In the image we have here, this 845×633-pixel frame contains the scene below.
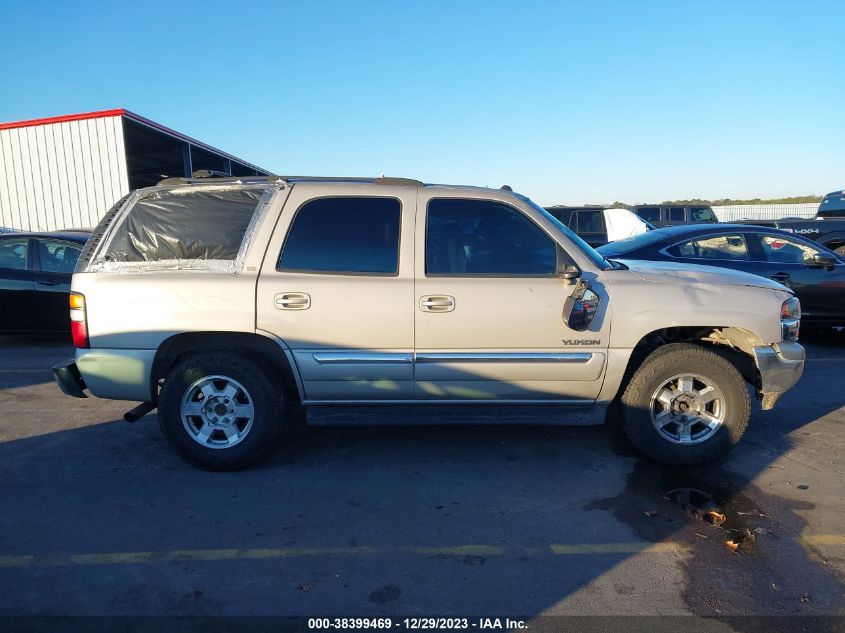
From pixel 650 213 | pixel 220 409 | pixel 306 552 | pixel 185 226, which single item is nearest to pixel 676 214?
pixel 650 213

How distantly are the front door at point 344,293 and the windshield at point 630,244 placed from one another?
426cm

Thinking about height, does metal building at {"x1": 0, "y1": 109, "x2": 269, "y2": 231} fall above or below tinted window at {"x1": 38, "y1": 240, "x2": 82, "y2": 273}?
above

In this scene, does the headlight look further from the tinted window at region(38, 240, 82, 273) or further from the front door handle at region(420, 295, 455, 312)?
the tinted window at region(38, 240, 82, 273)

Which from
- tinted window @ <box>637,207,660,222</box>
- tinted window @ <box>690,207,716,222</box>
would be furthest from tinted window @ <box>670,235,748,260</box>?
tinted window @ <box>690,207,716,222</box>

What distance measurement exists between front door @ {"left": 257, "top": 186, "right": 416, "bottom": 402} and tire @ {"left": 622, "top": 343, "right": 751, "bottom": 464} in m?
1.61

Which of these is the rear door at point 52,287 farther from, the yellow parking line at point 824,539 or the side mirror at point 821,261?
the side mirror at point 821,261

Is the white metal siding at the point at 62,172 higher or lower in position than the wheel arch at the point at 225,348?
higher

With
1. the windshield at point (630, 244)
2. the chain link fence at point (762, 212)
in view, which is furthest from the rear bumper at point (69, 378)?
the chain link fence at point (762, 212)

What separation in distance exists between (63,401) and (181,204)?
295 centimetres

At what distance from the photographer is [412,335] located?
4.22m

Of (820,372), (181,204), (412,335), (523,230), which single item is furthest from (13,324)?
(820,372)

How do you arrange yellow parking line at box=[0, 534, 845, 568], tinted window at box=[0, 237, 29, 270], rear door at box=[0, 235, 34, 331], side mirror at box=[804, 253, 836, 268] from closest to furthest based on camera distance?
yellow parking line at box=[0, 534, 845, 568] < side mirror at box=[804, 253, 836, 268] < rear door at box=[0, 235, 34, 331] < tinted window at box=[0, 237, 29, 270]

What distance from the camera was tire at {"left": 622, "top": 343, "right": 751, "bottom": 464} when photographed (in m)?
4.31

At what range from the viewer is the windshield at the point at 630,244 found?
7.87 metres
